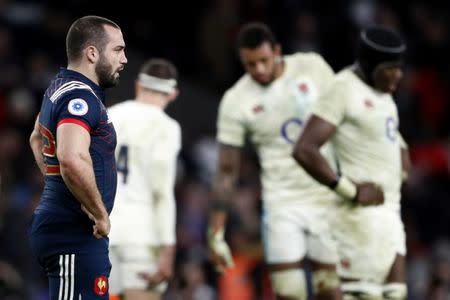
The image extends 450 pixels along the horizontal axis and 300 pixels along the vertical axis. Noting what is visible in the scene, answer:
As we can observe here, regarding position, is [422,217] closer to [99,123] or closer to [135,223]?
[135,223]

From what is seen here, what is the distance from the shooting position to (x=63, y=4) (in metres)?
16.6

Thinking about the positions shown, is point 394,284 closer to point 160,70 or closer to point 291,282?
point 291,282

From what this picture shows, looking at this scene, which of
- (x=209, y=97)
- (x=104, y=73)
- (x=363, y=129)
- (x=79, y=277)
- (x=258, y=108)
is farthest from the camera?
(x=209, y=97)

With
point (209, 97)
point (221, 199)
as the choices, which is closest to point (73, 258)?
point (221, 199)

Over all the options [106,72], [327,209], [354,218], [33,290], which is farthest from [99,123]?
[33,290]

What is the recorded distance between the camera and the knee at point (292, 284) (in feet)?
30.3

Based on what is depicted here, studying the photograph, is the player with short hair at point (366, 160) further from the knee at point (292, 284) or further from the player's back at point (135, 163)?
the player's back at point (135, 163)

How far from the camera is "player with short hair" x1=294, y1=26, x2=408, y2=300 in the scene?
830 cm

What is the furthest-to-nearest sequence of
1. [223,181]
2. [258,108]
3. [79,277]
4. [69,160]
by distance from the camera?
1. [223,181]
2. [258,108]
3. [79,277]
4. [69,160]

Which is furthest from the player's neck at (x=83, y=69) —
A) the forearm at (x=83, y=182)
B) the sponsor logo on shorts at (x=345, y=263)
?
the sponsor logo on shorts at (x=345, y=263)

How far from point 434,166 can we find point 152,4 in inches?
193

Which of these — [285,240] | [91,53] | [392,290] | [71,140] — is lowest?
[392,290]

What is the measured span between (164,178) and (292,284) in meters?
1.28

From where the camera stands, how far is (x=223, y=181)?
380 inches
